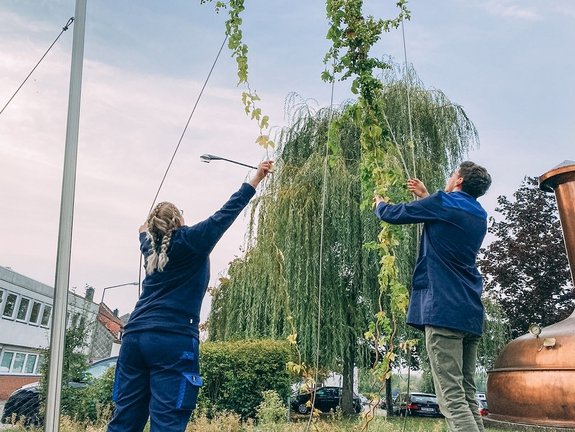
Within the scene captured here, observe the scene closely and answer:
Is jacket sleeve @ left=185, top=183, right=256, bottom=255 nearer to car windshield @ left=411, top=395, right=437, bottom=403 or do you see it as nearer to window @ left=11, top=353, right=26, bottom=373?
window @ left=11, top=353, right=26, bottom=373

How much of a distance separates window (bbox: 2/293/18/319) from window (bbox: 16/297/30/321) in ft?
0.22

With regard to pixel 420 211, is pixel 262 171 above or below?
above

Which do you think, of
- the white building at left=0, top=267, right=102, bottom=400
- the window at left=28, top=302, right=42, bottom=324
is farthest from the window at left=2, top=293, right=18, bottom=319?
the window at left=28, top=302, right=42, bottom=324

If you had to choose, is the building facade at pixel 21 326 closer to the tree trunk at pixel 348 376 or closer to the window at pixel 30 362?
the window at pixel 30 362

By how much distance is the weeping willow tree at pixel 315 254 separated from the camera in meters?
9.56

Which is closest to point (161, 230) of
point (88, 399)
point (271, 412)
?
point (271, 412)

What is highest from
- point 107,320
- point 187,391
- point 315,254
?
point 315,254

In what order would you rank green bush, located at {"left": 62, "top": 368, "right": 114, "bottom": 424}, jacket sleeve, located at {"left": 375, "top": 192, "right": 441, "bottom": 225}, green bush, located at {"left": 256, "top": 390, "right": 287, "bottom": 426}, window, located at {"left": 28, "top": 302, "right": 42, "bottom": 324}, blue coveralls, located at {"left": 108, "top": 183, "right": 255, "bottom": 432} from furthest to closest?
green bush, located at {"left": 62, "top": 368, "right": 114, "bottom": 424}, green bush, located at {"left": 256, "top": 390, "right": 287, "bottom": 426}, window, located at {"left": 28, "top": 302, "right": 42, "bottom": 324}, jacket sleeve, located at {"left": 375, "top": 192, "right": 441, "bottom": 225}, blue coveralls, located at {"left": 108, "top": 183, "right": 255, "bottom": 432}

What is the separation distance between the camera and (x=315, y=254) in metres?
9.69

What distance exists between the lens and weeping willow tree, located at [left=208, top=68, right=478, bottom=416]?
9.56 meters

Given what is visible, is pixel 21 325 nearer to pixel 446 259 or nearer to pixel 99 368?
pixel 99 368

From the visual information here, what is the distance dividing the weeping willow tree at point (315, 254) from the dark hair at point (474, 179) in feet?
21.1

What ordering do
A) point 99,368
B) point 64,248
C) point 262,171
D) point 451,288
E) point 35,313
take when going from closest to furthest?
1. point 64,248
2. point 451,288
3. point 262,171
4. point 35,313
5. point 99,368

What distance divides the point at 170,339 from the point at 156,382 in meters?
0.18
